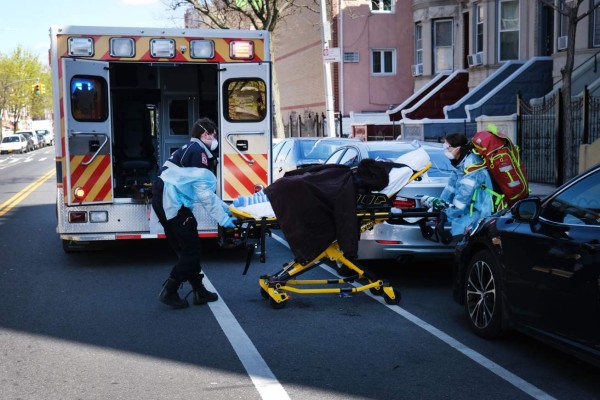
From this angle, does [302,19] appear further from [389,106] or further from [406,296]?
[406,296]

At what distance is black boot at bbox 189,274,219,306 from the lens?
8211mm

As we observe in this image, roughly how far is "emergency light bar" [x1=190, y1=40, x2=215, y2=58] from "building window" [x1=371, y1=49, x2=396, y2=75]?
28.6 meters

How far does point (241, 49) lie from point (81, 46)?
1.99 metres

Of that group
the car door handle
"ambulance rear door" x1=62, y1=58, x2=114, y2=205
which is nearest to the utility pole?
"ambulance rear door" x1=62, y1=58, x2=114, y2=205

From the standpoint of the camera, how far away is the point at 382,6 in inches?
1515

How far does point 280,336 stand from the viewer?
7012 mm

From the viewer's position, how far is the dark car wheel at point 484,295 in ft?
21.4

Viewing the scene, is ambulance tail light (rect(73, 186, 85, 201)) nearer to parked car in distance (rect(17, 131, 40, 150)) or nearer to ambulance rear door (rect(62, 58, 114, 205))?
ambulance rear door (rect(62, 58, 114, 205))

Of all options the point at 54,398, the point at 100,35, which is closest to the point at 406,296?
the point at 54,398

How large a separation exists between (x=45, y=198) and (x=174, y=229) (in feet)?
48.5

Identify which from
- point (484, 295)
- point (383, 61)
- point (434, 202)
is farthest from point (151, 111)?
point (383, 61)

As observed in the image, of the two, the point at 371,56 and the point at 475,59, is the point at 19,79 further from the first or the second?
the point at 475,59

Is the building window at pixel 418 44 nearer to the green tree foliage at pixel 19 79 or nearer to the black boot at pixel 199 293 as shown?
the black boot at pixel 199 293

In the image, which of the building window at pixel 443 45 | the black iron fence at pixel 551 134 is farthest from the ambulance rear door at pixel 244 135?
the building window at pixel 443 45
